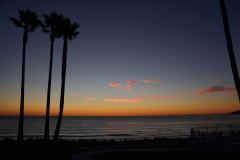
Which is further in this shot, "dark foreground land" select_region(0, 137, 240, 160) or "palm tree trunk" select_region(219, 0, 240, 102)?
"dark foreground land" select_region(0, 137, 240, 160)

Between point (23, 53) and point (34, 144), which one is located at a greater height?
point (23, 53)

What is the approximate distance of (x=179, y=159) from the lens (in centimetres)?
1925

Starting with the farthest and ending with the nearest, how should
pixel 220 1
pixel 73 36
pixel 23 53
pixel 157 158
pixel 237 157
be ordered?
pixel 73 36 < pixel 23 53 < pixel 157 158 < pixel 237 157 < pixel 220 1

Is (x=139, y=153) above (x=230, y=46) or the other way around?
the other way around

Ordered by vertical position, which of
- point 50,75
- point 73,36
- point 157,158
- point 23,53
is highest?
point 73,36

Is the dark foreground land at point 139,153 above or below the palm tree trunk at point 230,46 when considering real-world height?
below

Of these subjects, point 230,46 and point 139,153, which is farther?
point 139,153

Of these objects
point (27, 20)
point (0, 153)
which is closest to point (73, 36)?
point (27, 20)

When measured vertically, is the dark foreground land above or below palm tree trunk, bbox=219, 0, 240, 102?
below

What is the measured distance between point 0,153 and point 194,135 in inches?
599

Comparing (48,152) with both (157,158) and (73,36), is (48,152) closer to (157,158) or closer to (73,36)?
(157,158)

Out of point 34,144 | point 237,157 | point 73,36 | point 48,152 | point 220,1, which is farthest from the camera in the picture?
point 73,36

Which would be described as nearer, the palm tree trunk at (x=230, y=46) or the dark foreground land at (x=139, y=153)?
the palm tree trunk at (x=230, y=46)

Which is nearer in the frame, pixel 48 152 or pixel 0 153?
pixel 0 153
